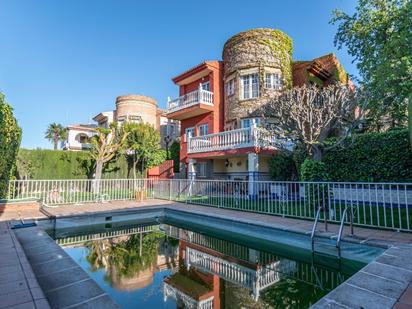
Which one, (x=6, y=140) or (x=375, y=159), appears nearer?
(x=6, y=140)

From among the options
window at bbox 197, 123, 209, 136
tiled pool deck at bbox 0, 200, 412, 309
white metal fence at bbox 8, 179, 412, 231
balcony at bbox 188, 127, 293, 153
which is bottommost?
tiled pool deck at bbox 0, 200, 412, 309

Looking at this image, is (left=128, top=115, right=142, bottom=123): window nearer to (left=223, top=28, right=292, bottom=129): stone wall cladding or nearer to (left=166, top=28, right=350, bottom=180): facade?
(left=166, top=28, right=350, bottom=180): facade

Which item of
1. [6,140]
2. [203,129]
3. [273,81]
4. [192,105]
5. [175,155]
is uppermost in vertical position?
[273,81]

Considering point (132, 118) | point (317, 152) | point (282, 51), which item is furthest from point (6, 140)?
point (132, 118)

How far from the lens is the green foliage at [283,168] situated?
15125 mm

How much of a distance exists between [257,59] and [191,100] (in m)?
5.84

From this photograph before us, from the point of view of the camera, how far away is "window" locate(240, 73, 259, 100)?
59.6 ft

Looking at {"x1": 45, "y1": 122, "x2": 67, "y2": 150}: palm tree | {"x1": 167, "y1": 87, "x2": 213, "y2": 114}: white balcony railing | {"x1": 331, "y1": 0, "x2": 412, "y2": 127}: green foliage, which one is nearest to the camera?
{"x1": 331, "y1": 0, "x2": 412, "y2": 127}: green foliage

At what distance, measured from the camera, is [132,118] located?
32625 mm

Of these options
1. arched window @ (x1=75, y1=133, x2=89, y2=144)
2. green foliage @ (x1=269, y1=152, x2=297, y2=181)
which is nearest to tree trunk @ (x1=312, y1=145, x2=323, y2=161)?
green foliage @ (x1=269, y1=152, x2=297, y2=181)

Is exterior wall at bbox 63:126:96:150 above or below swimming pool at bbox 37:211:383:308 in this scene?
above

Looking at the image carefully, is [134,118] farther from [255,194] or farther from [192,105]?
[255,194]

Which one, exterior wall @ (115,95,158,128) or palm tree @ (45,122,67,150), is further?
palm tree @ (45,122,67,150)

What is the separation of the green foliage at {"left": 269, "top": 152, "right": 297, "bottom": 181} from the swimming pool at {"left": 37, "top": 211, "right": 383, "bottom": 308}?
23.3 ft
